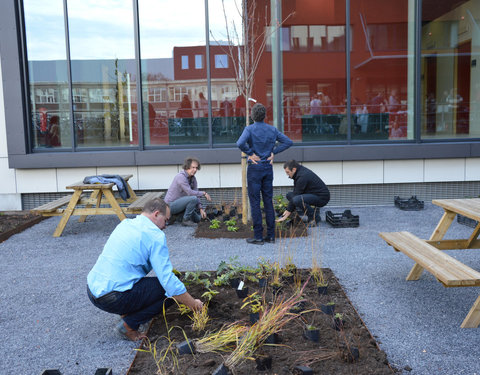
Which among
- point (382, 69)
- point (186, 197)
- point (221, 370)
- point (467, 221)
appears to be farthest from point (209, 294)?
point (382, 69)

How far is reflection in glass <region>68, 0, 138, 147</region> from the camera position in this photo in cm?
965

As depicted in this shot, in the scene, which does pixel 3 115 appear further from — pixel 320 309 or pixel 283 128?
pixel 320 309

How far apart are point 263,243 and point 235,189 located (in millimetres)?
2871

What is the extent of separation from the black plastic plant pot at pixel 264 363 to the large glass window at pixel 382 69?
730 cm

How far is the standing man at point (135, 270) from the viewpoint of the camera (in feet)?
12.0

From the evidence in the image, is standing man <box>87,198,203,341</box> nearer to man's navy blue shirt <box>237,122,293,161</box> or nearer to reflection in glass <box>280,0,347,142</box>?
→ man's navy blue shirt <box>237,122,293,161</box>

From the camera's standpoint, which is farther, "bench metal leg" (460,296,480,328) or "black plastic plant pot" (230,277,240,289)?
"black plastic plant pot" (230,277,240,289)

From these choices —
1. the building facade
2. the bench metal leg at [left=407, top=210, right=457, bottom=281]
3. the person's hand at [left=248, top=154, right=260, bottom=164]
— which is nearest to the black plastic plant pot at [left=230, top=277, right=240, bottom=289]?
the bench metal leg at [left=407, top=210, right=457, bottom=281]

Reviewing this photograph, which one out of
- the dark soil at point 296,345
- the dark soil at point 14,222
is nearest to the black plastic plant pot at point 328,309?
the dark soil at point 296,345

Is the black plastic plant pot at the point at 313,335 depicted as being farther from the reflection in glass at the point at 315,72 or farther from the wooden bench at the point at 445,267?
the reflection in glass at the point at 315,72

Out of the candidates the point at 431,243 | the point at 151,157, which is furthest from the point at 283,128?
the point at 431,243

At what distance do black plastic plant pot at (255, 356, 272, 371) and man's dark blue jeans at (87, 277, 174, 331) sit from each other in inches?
41.9

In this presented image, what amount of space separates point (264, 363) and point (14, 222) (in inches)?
273

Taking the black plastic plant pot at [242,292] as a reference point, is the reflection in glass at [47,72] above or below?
above
